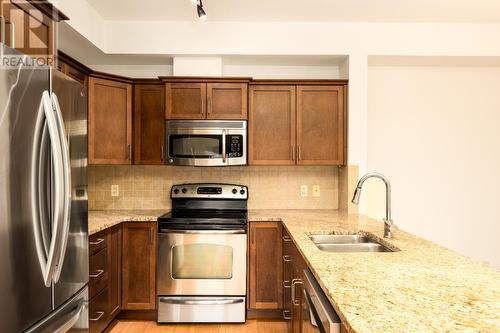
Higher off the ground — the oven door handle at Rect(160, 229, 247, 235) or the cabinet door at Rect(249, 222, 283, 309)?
the oven door handle at Rect(160, 229, 247, 235)

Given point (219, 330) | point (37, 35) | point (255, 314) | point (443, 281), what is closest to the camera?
point (443, 281)

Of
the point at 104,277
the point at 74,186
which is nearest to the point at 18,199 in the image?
the point at 74,186

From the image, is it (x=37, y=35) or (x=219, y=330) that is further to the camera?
(x=219, y=330)

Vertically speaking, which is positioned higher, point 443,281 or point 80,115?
point 80,115

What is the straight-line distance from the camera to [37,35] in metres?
1.67

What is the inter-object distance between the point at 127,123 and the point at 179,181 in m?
0.77

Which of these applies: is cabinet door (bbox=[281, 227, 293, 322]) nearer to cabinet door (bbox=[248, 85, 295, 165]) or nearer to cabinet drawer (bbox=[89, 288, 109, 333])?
cabinet door (bbox=[248, 85, 295, 165])

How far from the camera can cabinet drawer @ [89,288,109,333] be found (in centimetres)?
227

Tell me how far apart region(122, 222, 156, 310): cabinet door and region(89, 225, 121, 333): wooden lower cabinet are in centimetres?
6

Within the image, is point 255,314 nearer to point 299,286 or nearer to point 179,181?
point 299,286

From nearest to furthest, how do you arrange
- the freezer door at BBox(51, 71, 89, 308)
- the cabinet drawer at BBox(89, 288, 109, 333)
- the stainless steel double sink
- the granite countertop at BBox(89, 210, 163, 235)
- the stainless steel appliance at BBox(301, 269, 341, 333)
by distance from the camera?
the stainless steel appliance at BBox(301, 269, 341, 333) < the freezer door at BBox(51, 71, 89, 308) < the stainless steel double sink < the cabinet drawer at BBox(89, 288, 109, 333) < the granite countertop at BBox(89, 210, 163, 235)

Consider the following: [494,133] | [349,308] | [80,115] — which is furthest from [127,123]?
[494,133]

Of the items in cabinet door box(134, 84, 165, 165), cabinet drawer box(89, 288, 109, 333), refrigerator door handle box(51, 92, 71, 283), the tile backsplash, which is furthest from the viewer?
the tile backsplash

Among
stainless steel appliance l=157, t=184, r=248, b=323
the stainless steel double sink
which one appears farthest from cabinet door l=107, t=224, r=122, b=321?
the stainless steel double sink
